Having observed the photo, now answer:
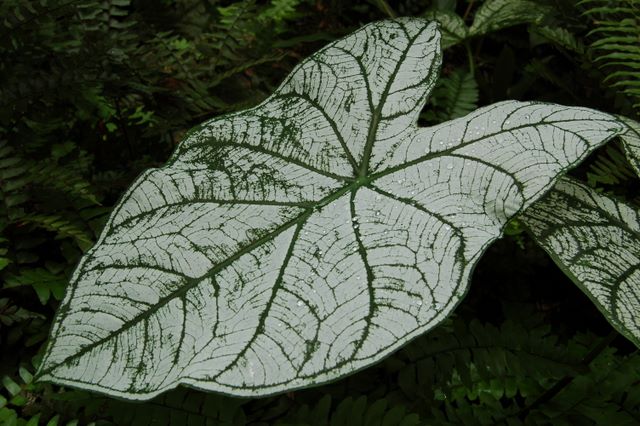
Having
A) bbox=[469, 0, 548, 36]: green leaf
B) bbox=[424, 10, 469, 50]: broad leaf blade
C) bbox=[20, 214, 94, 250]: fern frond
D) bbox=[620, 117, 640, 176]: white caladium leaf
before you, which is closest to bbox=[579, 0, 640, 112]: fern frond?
bbox=[469, 0, 548, 36]: green leaf

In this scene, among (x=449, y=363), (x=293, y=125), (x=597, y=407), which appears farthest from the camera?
(x=449, y=363)

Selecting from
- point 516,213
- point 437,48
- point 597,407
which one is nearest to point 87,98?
point 437,48

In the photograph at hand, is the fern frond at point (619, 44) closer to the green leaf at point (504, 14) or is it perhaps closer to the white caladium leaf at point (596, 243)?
the green leaf at point (504, 14)

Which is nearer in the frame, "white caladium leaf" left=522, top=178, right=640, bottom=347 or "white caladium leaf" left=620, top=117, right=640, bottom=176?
"white caladium leaf" left=522, top=178, right=640, bottom=347

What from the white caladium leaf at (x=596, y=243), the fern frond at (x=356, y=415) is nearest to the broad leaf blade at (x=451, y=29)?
the white caladium leaf at (x=596, y=243)

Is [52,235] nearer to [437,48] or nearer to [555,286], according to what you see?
[437,48]

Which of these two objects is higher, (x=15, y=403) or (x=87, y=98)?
(x=87, y=98)

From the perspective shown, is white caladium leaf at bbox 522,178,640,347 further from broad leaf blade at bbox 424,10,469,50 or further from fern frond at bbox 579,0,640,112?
broad leaf blade at bbox 424,10,469,50

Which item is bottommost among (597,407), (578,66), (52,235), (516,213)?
(597,407)
